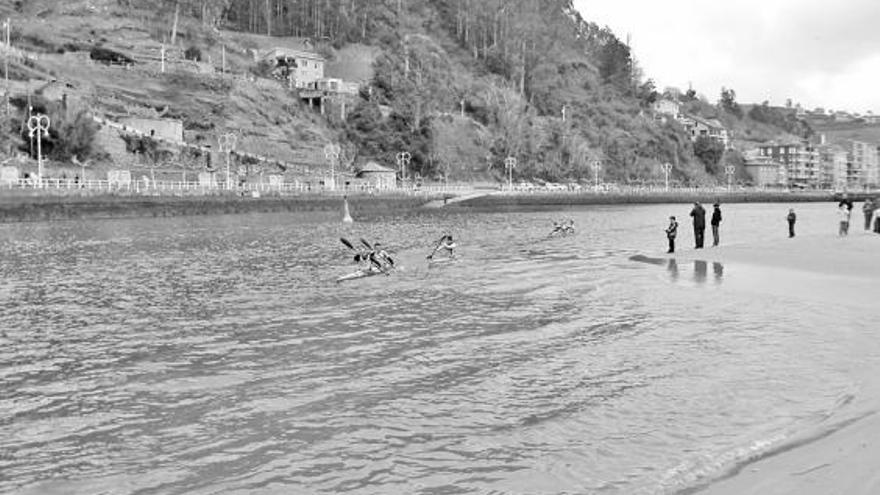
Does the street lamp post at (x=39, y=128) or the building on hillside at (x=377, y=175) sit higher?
the street lamp post at (x=39, y=128)

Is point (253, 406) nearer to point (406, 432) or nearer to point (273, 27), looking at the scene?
point (406, 432)

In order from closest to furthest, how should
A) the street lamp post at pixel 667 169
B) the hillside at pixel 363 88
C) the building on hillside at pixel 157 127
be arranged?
the building on hillside at pixel 157 127
the hillside at pixel 363 88
the street lamp post at pixel 667 169

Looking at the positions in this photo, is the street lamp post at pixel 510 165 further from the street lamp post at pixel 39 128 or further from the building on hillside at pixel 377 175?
the street lamp post at pixel 39 128

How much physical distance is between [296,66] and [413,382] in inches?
5236

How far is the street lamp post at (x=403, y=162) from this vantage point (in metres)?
124

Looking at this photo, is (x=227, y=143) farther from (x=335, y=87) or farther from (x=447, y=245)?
(x=447, y=245)

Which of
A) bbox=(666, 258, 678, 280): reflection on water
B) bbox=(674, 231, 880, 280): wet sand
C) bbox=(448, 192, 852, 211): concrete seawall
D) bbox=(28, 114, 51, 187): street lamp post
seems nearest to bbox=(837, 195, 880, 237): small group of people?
bbox=(674, 231, 880, 280): wet sand

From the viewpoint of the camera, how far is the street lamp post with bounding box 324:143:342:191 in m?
105

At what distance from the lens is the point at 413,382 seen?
42.1ft

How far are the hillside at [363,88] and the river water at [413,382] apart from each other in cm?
7039

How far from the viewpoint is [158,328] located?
18219 millimetres

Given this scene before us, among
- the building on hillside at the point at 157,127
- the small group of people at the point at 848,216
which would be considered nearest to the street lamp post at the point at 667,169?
the building on hillside at the point at 157,127

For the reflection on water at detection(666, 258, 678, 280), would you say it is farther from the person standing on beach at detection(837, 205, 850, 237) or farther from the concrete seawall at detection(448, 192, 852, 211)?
the concrete seawall at detection(448, 192, 852, 211)

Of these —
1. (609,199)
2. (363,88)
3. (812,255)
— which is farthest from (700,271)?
(363,88)
